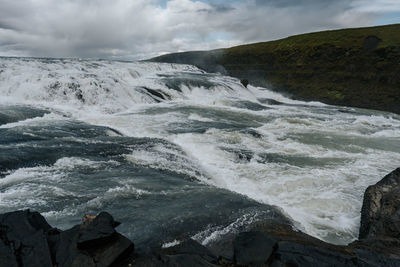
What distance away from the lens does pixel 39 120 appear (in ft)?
64.2

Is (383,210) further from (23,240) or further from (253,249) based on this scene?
(23,240)

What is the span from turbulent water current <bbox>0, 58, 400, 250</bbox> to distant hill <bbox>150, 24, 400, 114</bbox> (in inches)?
878

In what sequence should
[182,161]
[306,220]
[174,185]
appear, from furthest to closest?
[182,161], [174,185], [306,220]

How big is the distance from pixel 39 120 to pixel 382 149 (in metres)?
22.8

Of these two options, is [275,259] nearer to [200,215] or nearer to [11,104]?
[200,215]

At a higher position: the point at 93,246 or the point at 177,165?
the point at 93,246

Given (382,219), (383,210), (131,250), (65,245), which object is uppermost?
(65,245)

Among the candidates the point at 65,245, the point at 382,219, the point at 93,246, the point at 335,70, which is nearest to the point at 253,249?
the point at 93,246

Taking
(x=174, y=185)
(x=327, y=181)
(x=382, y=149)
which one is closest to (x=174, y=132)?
(x=174, y=185)

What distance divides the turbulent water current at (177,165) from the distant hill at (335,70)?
73.2ft

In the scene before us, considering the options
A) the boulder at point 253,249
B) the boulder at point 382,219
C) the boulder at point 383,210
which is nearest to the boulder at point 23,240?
the boulder at point 253,249

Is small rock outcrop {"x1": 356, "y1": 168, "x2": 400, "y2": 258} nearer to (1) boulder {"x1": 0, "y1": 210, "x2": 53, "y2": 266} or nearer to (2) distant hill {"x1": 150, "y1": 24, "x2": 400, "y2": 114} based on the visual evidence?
(1) boulder {"x1": 0, "y1": 210, "x2": 53, "y2": 266}

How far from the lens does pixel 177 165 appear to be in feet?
40.9

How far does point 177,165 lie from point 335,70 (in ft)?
170
